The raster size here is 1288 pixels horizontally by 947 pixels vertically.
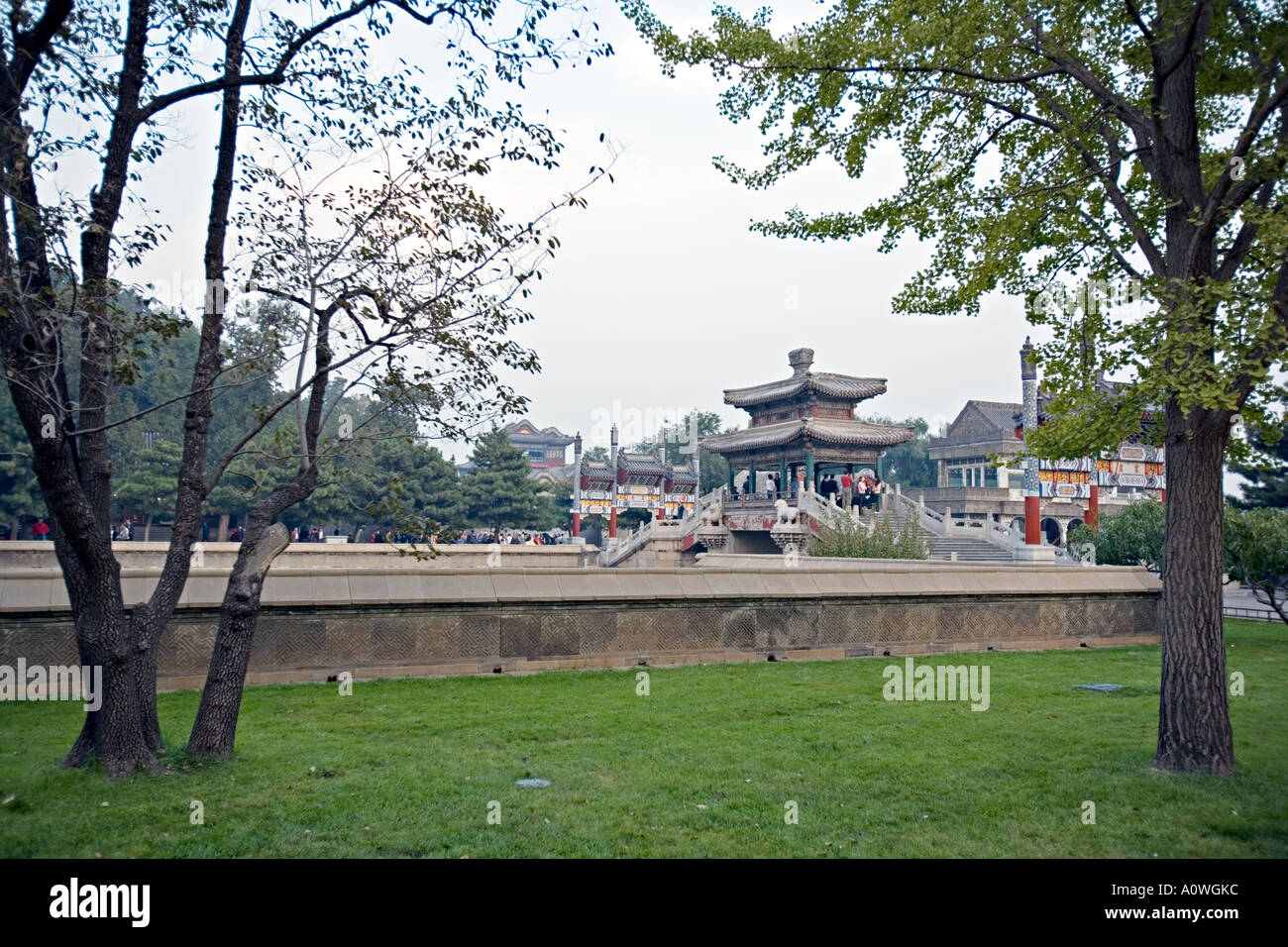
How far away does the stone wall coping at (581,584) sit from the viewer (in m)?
9.06

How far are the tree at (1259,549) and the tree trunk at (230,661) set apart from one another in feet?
50.3

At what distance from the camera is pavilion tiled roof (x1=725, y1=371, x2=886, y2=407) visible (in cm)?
4472

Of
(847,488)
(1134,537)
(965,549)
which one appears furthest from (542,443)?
(1134,537)

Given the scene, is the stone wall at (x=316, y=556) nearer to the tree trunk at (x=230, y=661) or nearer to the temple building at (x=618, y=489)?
the tree trunk at (x=230, y=661)

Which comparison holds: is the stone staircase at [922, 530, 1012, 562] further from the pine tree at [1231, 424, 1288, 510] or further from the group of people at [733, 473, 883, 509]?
the pine tree at [1231, 424, 1288, 510]

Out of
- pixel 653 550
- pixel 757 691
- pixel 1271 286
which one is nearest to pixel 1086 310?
pixel 1271 286

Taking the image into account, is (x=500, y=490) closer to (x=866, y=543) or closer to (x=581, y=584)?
(x=866, y=543)

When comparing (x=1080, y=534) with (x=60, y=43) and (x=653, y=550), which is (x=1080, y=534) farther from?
(x=60, y=43)

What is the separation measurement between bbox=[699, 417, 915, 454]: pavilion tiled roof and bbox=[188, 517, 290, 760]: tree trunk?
37793 mm

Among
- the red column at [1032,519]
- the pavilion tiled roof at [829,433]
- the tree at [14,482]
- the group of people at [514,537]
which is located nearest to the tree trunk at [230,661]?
the red column at [1032,519]

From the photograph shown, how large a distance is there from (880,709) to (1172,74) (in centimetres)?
565

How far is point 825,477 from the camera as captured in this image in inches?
1848

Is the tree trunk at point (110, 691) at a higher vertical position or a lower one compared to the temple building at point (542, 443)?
lower

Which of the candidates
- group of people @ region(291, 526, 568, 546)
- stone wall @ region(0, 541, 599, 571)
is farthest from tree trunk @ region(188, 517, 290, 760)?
group of people @ region(291, 526, 568, 546)
